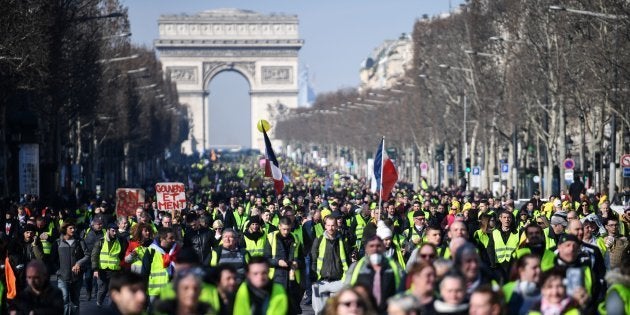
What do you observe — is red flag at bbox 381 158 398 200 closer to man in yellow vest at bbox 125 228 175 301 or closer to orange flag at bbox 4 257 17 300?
man in yellow vest at bbox 125 228 175 301

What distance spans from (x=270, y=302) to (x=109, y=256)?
430 inches

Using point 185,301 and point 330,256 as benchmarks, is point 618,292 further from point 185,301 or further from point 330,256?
point 330,256

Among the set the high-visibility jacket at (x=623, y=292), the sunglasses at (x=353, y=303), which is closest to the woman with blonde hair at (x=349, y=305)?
the sunglasses at (x=353, y=303)

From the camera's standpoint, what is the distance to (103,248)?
Answer: 2408cm

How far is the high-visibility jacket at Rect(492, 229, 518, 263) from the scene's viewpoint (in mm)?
21678

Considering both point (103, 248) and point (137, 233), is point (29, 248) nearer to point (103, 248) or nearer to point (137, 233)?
point (103, 248)

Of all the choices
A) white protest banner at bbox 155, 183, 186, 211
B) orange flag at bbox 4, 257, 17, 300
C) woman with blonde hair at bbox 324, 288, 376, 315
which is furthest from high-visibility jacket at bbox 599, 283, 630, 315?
white protest banner at bbox 155, 183, 186, 211

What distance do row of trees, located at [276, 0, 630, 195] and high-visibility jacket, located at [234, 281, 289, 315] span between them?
26.1 metres

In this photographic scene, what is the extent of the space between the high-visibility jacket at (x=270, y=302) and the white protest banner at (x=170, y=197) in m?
21.3

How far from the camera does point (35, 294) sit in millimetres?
15227

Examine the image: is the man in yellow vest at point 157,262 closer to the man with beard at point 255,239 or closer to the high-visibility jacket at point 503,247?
the man with beard at point 255,239

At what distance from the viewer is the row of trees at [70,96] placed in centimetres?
4541

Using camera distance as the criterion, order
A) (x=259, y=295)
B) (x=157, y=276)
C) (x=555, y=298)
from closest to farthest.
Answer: (x=555, y=298) < (x=259, y=295) < (x=157, y=276)

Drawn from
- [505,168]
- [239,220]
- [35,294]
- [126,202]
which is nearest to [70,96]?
[505,168]
